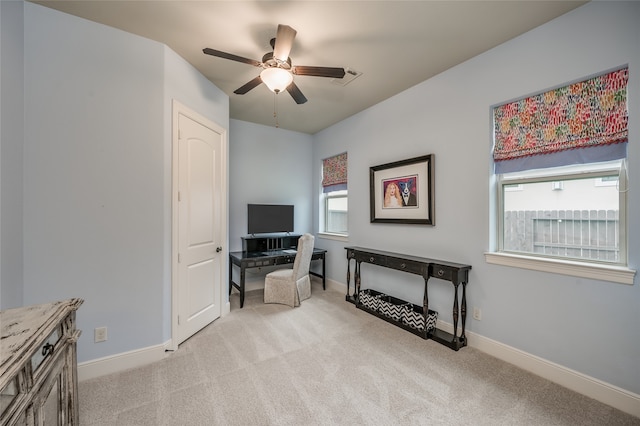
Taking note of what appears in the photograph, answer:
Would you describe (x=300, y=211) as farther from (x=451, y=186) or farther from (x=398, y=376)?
(x=398, y=376)

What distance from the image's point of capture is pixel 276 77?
81.4 inches

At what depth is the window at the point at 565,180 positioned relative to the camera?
1.86m

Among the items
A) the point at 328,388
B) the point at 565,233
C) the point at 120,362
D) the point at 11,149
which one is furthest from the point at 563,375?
the point at 11,149

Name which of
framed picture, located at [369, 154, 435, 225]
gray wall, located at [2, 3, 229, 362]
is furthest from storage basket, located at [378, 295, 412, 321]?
gray wall, located at [2, 3, 229, 362]

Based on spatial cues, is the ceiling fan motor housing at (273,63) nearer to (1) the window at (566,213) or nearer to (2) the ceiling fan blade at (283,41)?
(2) the ceiling fan blade at (283,41)

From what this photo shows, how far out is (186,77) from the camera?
2660 millimetres

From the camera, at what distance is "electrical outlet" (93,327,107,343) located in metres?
2.13

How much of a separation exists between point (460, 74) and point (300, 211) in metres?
3.25

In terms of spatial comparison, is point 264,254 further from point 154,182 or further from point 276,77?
point 276,77

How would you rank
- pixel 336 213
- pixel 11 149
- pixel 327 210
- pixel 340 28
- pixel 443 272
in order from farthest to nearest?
pixel 327 210 → pixel 336 213 → pixel 443 272 → pixel 340 28 → pixel 11 149

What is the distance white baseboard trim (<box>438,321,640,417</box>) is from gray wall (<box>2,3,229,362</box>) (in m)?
2.99

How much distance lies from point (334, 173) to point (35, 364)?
13.3 feet

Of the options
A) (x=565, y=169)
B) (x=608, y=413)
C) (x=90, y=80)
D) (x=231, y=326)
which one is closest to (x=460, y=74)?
(x=565, y=169)

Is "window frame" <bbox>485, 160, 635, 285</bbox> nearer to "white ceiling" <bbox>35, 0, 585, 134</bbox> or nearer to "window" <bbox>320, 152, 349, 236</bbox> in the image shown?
"white ceiling" <bbox>35, 0, 585, 134</bbox>
